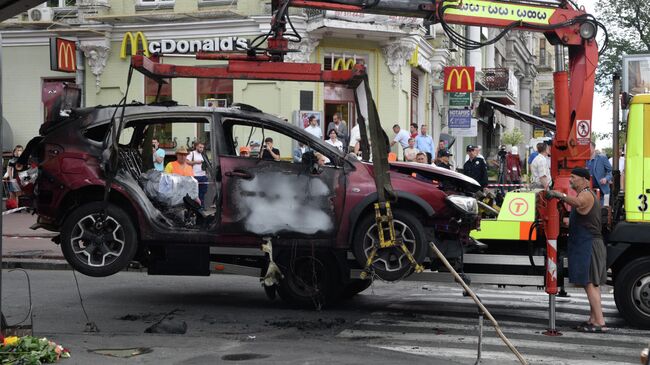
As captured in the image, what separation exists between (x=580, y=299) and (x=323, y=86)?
52.7ft

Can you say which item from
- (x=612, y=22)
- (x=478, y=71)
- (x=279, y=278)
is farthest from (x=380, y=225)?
(x=612, y=22)

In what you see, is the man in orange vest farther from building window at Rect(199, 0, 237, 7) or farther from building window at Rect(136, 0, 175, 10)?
building window at Rect(136, 0, 175, 10)

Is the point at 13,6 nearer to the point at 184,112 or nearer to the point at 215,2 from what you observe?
the point at 184,112

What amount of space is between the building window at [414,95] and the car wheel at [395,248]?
21616 mm

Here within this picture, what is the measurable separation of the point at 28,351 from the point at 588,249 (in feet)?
19.1

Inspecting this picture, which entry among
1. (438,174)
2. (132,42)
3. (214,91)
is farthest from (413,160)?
(132,42)

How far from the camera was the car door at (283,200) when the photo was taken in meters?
10.2

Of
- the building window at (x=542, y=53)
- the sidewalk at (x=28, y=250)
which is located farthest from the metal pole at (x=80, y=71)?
the building window at (x=542, y=53)

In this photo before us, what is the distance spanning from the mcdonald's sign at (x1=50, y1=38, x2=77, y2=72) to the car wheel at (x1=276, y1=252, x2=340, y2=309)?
18654 mm

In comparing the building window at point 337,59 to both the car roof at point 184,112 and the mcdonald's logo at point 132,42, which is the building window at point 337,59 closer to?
the mcdonald's logo at point 132,42

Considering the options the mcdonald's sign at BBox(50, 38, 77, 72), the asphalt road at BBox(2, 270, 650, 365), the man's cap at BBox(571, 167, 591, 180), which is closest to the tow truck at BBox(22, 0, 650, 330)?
the man's cap at BBox(571, 167, 591, 180)

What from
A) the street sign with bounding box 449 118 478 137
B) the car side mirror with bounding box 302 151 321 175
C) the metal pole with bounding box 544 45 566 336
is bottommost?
the metal pole with bounding box 544 45 566 336

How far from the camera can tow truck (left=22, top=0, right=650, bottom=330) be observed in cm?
984

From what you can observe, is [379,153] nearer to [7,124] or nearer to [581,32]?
[581,32]
